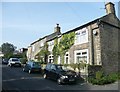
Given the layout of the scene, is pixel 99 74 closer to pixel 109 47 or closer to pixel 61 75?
pixel 61 75

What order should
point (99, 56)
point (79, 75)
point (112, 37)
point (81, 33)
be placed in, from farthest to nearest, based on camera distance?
1. point (81, 33)
2. point (112, 37)
3. point (99, 56)
4. point (79, 75)

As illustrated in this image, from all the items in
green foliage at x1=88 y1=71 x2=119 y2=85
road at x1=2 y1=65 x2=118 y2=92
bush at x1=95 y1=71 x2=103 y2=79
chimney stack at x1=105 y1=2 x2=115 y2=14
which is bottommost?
road at x1=2 y1=65 x2=118 y2=92

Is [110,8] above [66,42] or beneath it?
above

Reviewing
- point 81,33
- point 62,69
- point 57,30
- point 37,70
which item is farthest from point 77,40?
point 57,30

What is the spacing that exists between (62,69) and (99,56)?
5.23 meters

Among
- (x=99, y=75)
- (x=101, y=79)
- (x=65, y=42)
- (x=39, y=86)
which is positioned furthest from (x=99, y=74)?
(x=65, y=42)

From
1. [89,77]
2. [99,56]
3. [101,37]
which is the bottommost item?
[89,77]

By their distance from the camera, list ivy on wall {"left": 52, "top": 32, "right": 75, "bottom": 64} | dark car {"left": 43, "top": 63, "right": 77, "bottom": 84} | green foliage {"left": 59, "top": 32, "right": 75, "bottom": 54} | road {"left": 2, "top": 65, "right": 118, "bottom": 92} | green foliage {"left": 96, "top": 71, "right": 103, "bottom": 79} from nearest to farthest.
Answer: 1. road {"left": 2, "top": 65, "right": 118, "bottom": 92}
2. dark car {"left": 43, "top": 63, "right": 77, "bottom": 84}
3. green foliage {"left": 96, "top": 71, "right": 103, "bottom": 79}
4. green foliage {"left": 59, "top": 32, "right": 75, "bottom": 54}
5. ivy on wall {"left": 52, "top": 32, "right": 75, "bottom": 64}

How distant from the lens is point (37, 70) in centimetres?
3056

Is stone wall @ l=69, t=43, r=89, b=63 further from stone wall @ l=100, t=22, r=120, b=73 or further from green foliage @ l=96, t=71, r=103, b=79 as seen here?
green foliage @ l=96, t=71, r=103, b=79

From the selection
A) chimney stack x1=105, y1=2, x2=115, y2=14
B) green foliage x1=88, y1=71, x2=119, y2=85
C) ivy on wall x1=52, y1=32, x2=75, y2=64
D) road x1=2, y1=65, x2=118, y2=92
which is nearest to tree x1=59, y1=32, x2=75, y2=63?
ivy on wall x1=52, y1=32, x2=75, y2=64

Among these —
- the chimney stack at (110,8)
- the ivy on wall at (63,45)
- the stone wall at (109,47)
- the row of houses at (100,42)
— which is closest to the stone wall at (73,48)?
the row of houses at (100,42)

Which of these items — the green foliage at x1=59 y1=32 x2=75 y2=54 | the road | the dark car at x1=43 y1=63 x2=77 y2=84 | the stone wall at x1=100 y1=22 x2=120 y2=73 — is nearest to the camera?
the road

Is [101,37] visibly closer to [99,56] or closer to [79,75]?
[99,56]
